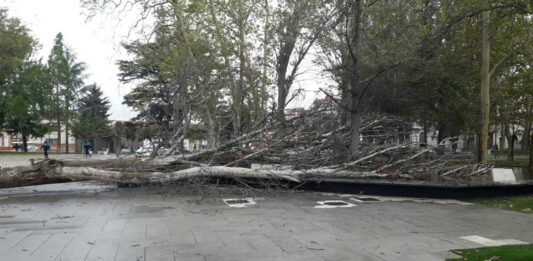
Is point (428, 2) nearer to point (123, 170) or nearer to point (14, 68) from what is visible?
point (123, 170)

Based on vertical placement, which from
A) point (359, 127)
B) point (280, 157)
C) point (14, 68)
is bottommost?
point (280, 157)

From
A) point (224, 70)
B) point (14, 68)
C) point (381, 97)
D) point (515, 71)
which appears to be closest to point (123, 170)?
point (224, 70)

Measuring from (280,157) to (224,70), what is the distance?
15.1 ft

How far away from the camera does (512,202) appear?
11016 millimetres

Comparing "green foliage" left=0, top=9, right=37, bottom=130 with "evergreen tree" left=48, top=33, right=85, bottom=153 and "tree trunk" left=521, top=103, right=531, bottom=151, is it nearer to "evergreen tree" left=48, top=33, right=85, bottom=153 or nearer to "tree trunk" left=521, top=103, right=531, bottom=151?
"evergreen tree" left=48, top=33, right=85, bottom=153

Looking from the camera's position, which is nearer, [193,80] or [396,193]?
[396,193]

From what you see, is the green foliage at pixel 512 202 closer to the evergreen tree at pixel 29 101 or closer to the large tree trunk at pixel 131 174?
the large tree trunk at pixel 131 174

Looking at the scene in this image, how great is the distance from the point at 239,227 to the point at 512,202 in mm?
6855

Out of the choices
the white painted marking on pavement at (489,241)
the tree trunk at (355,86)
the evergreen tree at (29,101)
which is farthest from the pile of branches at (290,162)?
the evergreen tree at (29,101)

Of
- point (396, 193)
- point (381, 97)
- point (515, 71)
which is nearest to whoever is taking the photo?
point (396, 193)

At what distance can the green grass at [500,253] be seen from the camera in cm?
537

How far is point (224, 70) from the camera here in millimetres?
16703

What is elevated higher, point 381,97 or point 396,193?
point 381,97

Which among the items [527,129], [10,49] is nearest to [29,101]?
[10,49]
